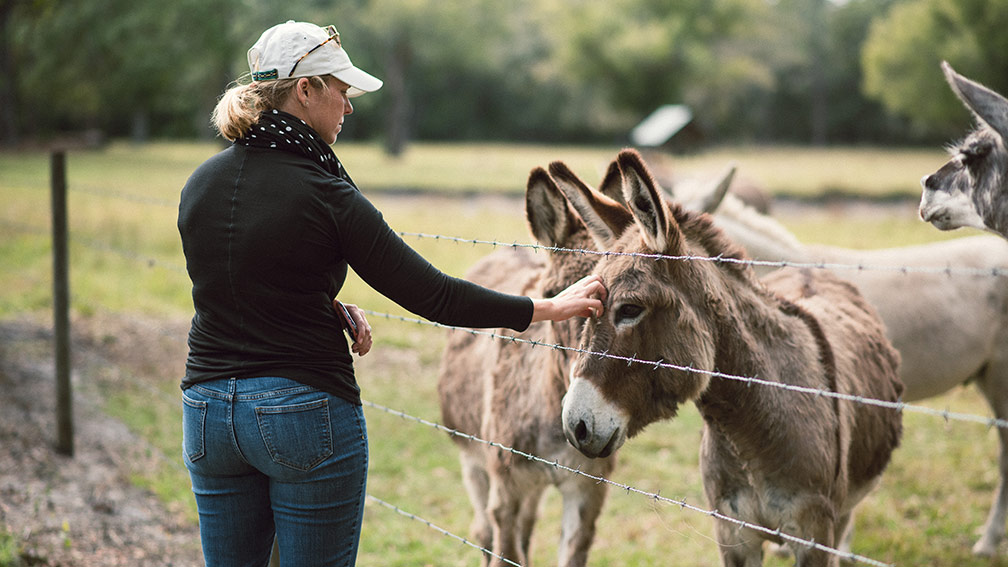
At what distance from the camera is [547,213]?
350cm

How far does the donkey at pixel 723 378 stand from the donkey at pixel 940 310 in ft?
6.28

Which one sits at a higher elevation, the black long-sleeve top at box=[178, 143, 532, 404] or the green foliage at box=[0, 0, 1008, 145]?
the black long-sleeve top at box=[178, 143, 532, 404]

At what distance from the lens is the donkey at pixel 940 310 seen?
4.95 m

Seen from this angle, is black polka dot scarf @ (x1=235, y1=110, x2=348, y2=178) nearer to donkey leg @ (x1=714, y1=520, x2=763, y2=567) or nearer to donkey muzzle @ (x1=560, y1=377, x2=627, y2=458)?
donkey muzzle @ (x1=560, y1=377, x2=627, y2=458)

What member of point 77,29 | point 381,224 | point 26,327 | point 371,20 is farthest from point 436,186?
point 381,224

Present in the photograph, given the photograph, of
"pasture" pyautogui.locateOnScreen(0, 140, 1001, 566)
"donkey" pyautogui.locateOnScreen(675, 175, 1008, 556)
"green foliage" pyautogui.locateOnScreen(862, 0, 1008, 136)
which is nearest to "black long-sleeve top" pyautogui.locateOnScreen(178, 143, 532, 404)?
"pasture" pyautogui.locateOnScreen(0, 140, 1001, 566)

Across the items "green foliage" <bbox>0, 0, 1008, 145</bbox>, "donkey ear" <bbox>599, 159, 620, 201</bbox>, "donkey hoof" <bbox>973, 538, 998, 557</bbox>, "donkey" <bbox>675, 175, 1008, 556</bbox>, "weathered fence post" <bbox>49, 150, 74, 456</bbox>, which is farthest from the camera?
"green foliage" <bbox>0, 0, 1008, 145</bbox>

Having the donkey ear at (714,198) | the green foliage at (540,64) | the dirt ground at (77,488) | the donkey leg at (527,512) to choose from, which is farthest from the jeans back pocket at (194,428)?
the green foliage at (540,64)

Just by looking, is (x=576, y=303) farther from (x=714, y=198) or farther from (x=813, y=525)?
(x=714, y=198)

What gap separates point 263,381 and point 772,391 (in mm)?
1699

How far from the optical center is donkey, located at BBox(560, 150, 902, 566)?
2.48 meters

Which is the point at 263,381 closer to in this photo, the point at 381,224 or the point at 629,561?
the point at 381,224

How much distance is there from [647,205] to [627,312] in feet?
1.13

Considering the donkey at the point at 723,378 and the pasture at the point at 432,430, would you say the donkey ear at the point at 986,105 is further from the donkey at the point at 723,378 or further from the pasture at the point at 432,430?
the pasture at the point at 432,430
